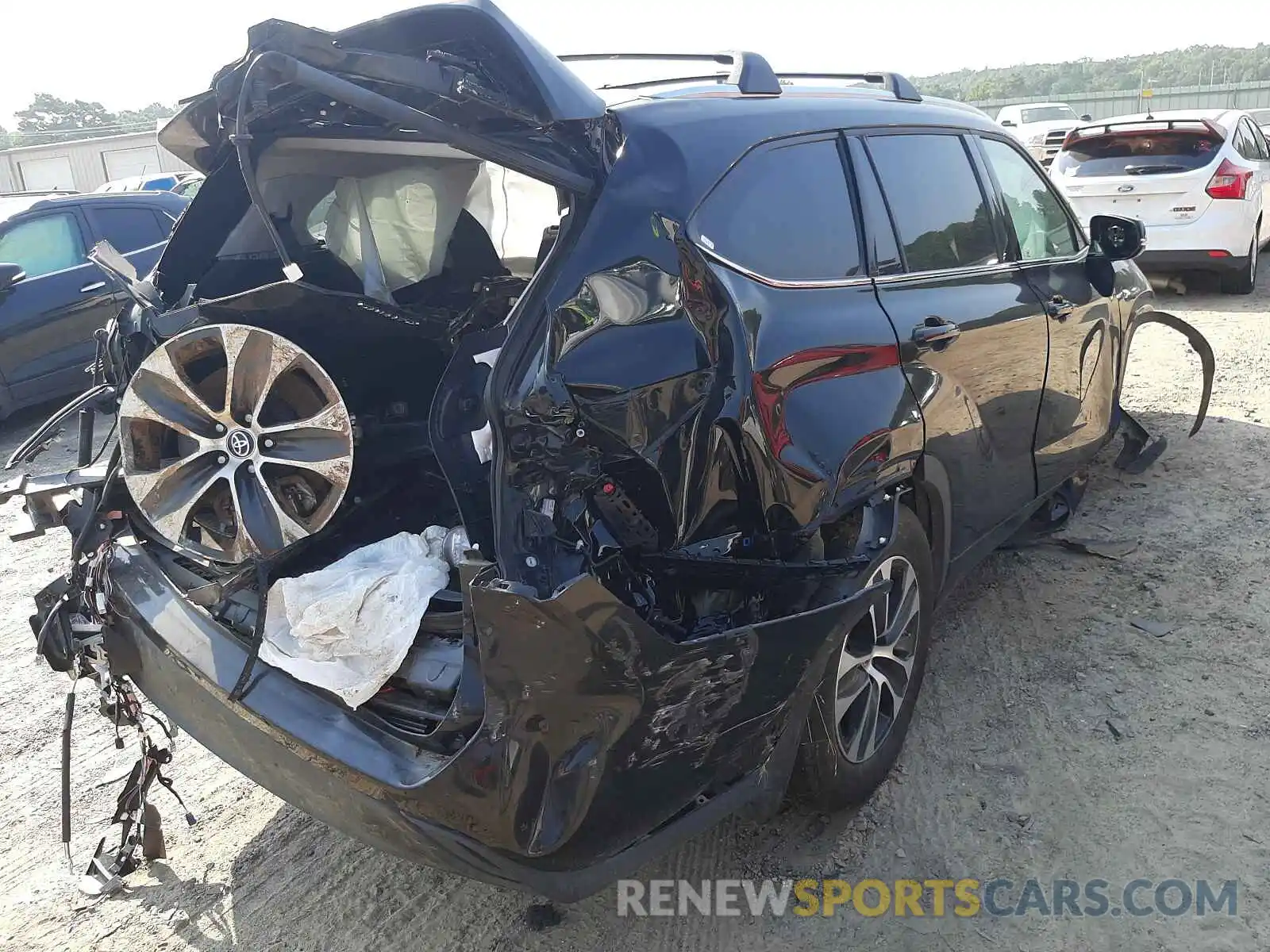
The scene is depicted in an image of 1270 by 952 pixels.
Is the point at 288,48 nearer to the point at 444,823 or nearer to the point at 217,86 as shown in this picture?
the point at 217,86

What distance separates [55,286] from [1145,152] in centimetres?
997

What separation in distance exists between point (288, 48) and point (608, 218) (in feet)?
2.44

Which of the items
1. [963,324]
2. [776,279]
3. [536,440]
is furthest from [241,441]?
[963,324]

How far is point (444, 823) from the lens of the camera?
6.50ft

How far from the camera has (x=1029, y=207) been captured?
4.07m

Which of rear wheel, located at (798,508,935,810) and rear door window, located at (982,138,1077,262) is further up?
rear door window, located at (982,138,1077,262)

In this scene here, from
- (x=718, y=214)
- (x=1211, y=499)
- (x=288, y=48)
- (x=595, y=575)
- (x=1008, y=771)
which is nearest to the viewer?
(x=288, y=48)

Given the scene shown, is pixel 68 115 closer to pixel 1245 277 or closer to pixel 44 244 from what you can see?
pixel 44 244

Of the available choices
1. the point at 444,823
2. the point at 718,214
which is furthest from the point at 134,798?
the point at 718,214

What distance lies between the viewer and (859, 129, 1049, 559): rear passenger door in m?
3.01

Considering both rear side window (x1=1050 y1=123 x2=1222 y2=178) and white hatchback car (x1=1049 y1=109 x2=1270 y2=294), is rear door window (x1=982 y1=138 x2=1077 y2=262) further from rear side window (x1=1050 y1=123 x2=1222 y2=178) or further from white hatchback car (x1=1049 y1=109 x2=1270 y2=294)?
rear side window (x1=1050 y1=123 x2=1222 y2=178)

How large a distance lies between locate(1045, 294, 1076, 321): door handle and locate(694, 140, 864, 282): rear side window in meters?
1.31

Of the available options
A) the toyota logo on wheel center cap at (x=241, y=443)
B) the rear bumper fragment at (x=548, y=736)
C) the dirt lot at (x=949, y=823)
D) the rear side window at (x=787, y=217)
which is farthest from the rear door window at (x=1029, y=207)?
the toyota logo on wheel center cap at (x=241, y=443)

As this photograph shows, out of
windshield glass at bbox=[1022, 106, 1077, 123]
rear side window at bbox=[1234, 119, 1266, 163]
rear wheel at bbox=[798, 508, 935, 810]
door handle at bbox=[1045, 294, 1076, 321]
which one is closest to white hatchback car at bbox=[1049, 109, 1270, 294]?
rear side window at bbox=[1234, 119, 1266, 163]
